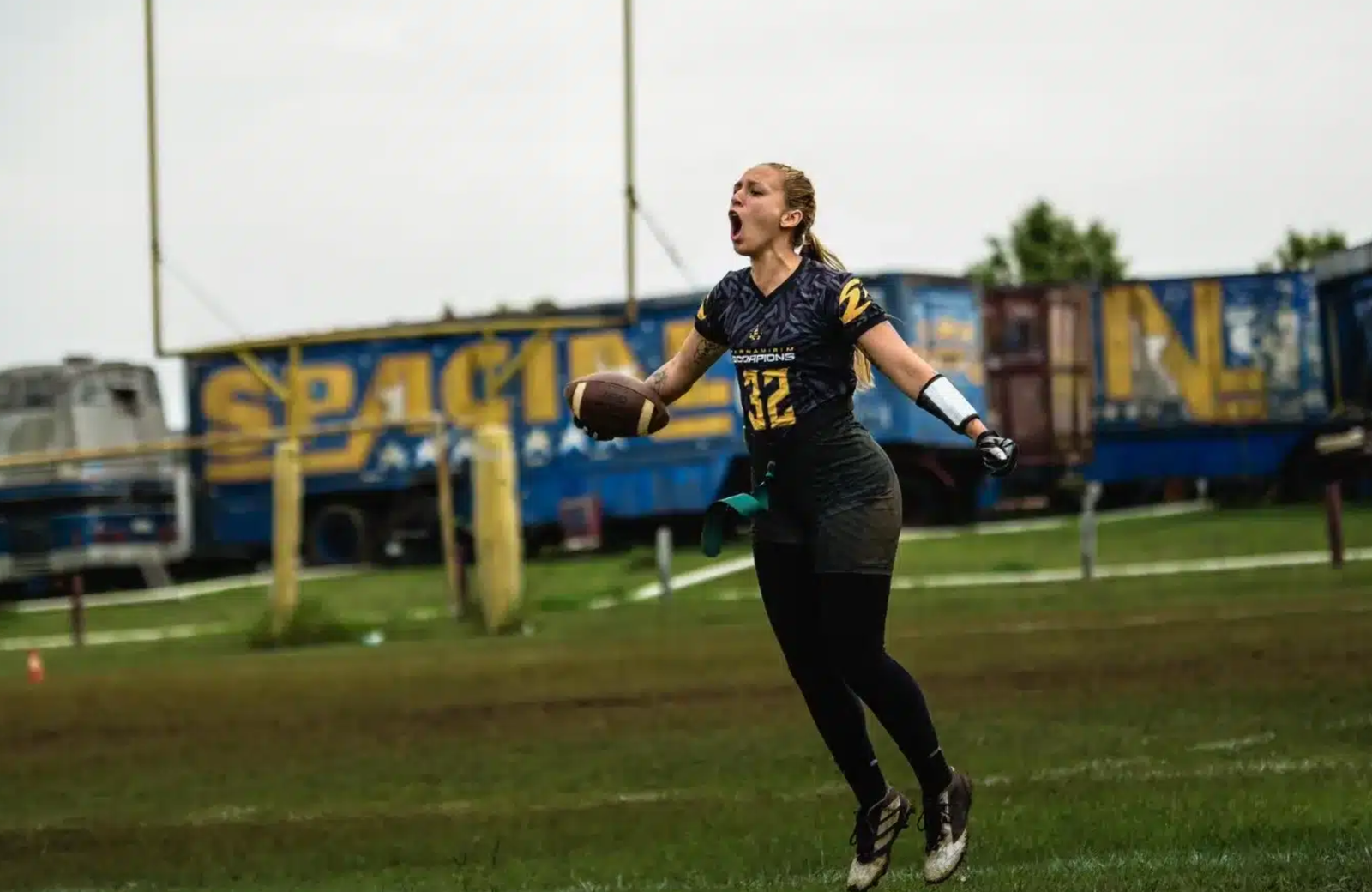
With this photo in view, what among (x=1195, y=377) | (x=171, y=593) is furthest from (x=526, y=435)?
(x=1195, y=377)

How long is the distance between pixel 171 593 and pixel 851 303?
1289 inches

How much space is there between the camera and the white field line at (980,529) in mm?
31923

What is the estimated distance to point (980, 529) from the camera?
39.0m

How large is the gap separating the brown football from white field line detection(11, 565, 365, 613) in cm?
3074

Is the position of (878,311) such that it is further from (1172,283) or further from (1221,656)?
(1172,283)

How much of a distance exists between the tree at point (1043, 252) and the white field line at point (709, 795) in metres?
82.9

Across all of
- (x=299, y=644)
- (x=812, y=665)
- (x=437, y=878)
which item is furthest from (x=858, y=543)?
(x=299, y=644)

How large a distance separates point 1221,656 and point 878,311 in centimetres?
932

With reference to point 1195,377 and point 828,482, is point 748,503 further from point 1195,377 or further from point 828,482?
point 1195,377

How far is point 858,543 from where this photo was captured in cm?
704

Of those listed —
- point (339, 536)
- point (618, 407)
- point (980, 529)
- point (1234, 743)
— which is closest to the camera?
point (618, 407)

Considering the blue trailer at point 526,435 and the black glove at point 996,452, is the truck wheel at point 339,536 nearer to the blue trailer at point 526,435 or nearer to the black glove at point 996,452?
the blue trailer at point 526,435

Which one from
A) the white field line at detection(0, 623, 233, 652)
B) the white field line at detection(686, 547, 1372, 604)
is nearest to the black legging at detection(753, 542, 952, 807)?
the white field line at detection(686, 547, 1372, 604)


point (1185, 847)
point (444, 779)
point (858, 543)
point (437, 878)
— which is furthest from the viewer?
point (444, 779)
